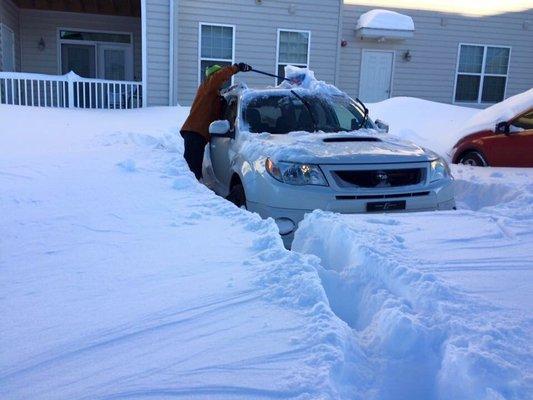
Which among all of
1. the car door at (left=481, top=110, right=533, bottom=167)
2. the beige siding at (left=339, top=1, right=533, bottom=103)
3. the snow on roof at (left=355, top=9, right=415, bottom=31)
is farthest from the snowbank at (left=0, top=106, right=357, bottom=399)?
the beige siding at (left=339, top=1, right=533, bottom=103)

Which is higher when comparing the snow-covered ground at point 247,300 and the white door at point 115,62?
the white door at point 115,62

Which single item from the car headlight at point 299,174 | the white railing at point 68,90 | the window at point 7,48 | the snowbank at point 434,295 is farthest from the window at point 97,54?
the snowbank at point 434,295

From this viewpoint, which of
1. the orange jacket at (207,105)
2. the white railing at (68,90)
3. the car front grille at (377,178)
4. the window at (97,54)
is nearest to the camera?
the car front grille at (377,178)

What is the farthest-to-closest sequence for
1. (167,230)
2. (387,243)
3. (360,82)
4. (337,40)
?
(360,82), (337,40), (167,230), (387,243)

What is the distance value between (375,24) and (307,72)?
8884mm

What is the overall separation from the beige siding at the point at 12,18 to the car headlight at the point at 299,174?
1168 centimetres

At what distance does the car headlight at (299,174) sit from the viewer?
14.7ft

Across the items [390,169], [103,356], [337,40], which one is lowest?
[103,356]

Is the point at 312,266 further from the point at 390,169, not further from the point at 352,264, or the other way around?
the point at 390,169

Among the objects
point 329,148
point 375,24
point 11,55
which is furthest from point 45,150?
point 375,24

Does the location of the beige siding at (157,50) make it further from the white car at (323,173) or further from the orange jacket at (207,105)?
the white car at (323,173)

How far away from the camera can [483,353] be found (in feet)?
7.14

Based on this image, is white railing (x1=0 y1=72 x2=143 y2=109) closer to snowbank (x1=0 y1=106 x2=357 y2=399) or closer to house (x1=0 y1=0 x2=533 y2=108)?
house (x1=0 y1=0 x2=533 y2=108)

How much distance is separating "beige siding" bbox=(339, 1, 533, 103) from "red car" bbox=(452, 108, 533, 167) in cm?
860
